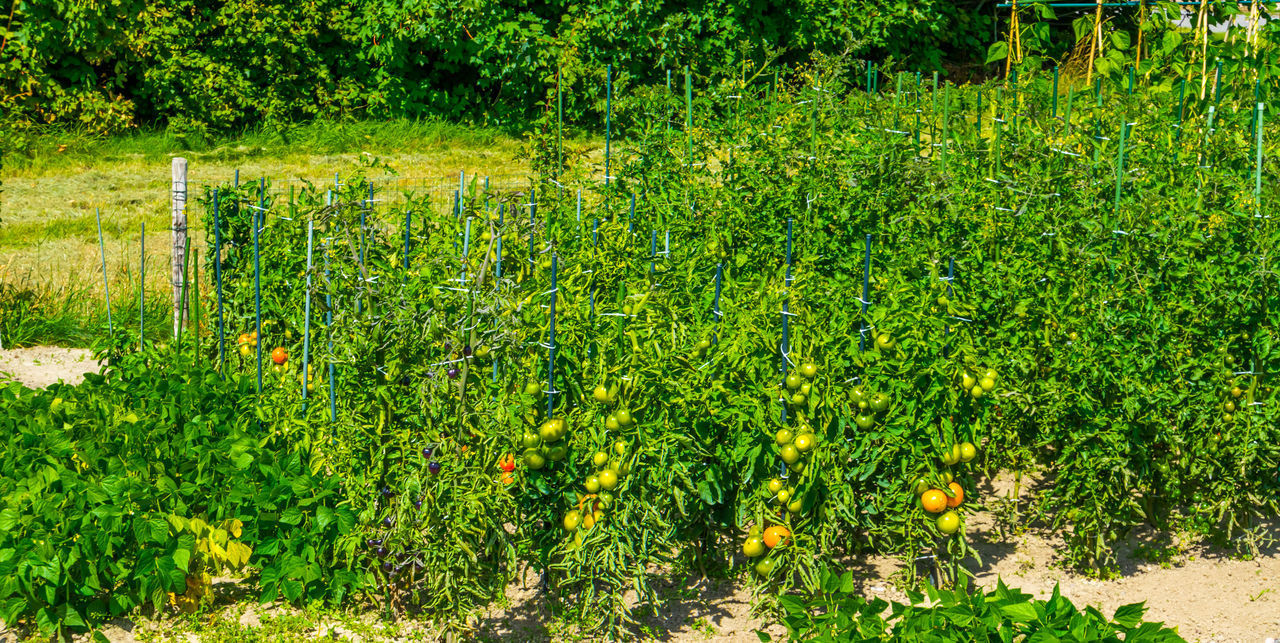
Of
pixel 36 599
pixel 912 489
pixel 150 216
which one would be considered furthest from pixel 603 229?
pixel 150 216

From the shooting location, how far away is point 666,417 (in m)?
3.69

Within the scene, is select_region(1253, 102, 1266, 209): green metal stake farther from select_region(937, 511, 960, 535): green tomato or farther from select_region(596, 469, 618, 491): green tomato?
select_region(596, 469, 618, 491): green tomato

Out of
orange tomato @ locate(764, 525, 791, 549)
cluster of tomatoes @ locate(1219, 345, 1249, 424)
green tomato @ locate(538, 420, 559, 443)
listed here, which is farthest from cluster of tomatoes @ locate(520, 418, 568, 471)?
cluster of tomatoes @ locate(1219, 345, 1249, 424)

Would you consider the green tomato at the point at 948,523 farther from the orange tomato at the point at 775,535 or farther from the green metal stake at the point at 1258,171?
the green metal stake at the point at 1258,171

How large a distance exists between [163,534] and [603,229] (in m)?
1.99

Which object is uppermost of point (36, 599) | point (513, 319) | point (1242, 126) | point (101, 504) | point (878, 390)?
point (1242, 126)

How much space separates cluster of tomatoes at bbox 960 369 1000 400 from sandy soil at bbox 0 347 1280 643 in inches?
26.4

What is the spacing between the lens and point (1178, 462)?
13.5 feet

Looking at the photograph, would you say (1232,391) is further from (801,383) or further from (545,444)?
(545,444)

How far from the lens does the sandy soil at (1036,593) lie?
3.86 meters

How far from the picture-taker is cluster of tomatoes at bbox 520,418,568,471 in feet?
11.7

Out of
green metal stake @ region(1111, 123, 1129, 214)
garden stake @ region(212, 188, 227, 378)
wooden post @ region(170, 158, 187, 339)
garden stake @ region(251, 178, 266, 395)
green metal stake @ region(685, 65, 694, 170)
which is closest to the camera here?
garden stake @ region(251, 178, 266, 395)

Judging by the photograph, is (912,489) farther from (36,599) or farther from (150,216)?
(150,216)

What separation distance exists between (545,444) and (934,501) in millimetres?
1205
